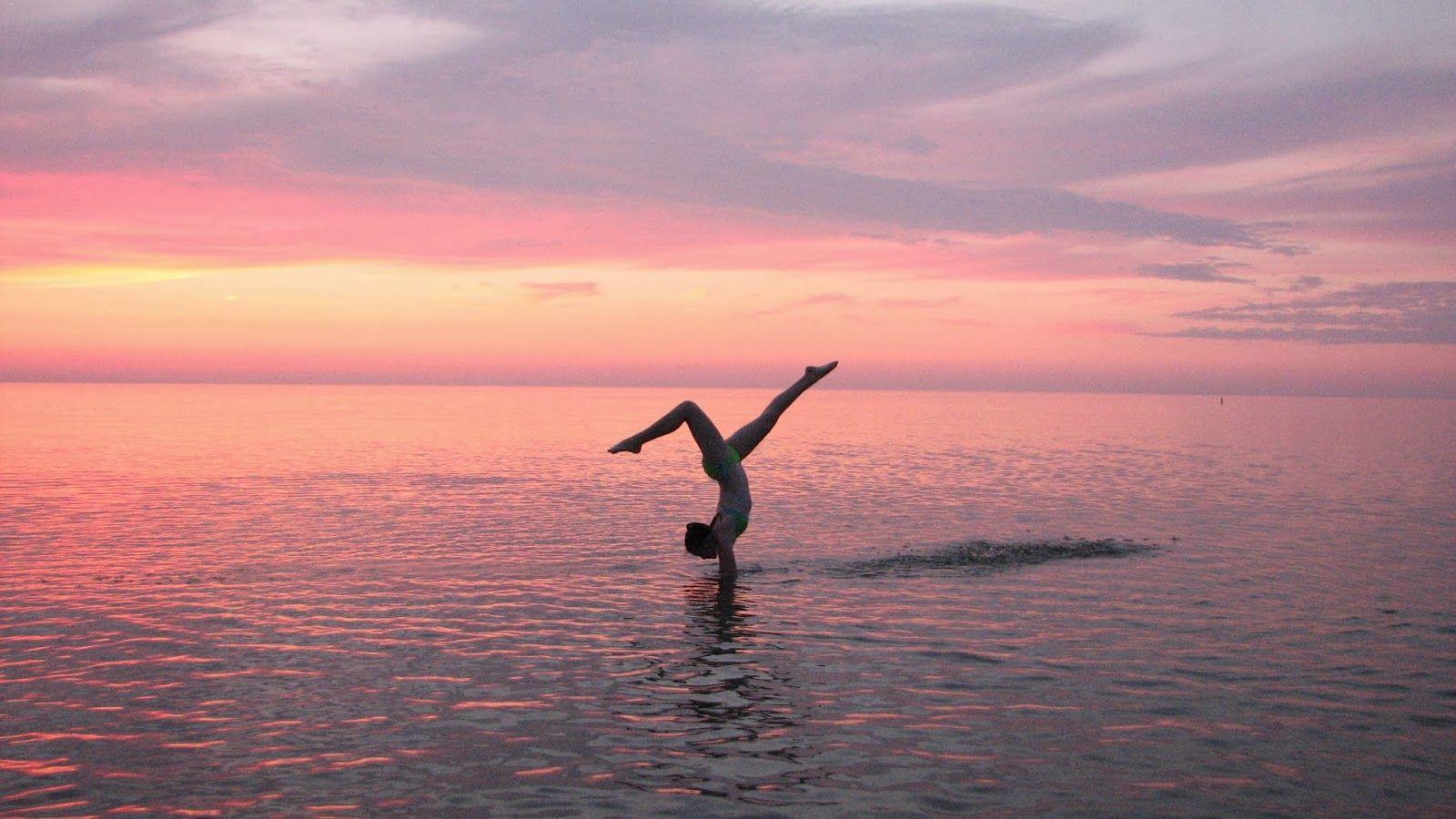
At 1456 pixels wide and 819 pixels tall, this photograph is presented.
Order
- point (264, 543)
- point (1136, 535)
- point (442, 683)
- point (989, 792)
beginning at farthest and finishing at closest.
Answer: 1. point (1136, 535)
2. point (264, 543)
3. point (442, 683)
4. point (989, 792)

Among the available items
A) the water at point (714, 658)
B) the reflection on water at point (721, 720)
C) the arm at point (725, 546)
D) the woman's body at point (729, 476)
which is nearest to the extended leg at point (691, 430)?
the woman's body at point (729, 476)

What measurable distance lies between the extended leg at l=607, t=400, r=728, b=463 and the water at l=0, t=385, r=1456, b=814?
10.1 ft

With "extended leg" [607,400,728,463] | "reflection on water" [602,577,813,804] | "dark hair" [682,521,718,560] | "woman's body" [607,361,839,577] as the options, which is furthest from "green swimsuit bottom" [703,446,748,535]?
"reflection on water" [602,577,813,804]

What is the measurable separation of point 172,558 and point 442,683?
542 inches

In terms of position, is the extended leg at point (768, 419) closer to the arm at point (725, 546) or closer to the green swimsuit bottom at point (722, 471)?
the green swimsuit bottom at point (722, 471)

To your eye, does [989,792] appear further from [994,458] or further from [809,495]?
[994,458]

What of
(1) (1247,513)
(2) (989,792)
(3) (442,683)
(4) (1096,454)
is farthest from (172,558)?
(4) (1096,454)

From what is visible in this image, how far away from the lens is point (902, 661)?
16188 millimetres

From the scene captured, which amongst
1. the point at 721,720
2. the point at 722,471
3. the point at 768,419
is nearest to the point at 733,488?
the point at 722,471

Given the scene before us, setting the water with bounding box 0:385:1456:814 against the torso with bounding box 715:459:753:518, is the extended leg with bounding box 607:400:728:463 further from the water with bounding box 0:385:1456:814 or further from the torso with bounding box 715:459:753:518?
the water with bounding box 0:385:1456:814

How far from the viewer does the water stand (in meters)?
11.1

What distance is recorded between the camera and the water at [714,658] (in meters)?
11.1

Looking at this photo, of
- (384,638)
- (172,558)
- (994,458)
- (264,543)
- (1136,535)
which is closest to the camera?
(384,638)

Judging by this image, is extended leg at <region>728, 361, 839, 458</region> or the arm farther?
the arm
